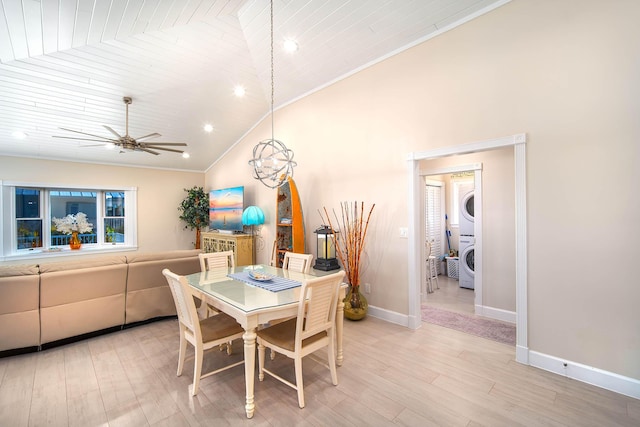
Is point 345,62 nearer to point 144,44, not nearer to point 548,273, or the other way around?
point 144,44

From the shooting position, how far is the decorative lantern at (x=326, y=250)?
3846mm

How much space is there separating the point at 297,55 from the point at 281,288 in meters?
3.10

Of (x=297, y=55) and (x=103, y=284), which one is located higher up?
(x=297, y=55)

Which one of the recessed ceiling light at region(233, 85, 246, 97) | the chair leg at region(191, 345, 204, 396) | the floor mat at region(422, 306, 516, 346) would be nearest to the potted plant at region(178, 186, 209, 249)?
the recessed ceiling light at region(233, 85, 246, 97)

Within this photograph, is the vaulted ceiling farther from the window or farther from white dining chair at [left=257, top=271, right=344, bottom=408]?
white dining chair at [left=257, top=271, right=344, bottom=408]

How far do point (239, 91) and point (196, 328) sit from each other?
376 centimetres

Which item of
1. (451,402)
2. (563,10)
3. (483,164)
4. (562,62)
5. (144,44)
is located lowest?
(451,402)

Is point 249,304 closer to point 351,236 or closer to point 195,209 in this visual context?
point 351,236

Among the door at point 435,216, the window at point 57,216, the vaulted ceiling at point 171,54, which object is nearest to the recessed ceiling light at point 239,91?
the vaulted ceiling at point 171,54

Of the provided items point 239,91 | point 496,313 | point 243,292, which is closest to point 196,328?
point 243,292

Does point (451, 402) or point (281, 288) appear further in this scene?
point (281, 288)

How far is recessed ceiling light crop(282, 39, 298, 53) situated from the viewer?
11.5 feet

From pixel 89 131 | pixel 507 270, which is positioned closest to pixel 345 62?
pixel 507 270

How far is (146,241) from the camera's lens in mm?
6527
